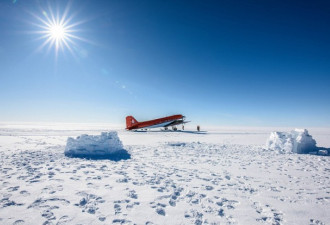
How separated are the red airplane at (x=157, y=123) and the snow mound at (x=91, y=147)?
2942cm

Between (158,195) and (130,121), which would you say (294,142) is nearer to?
(158,195)

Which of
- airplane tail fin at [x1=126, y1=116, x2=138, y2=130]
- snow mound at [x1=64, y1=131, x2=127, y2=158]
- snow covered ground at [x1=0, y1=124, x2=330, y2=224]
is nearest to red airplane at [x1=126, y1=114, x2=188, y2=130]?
airplane tail fin at [x1=126, y1=116, x2=138, y2=130]

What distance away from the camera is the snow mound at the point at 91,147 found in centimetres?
1029

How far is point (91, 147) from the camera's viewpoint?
410 inches

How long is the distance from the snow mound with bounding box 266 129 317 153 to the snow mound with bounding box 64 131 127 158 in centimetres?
1261

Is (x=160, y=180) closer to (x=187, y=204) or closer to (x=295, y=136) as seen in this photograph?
(x=187, y=204)

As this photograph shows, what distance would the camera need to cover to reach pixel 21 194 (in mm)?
4539

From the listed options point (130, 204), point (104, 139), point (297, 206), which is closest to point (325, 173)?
point (297, 206)

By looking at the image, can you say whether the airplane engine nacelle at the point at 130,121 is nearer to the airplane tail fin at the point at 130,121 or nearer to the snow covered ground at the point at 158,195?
the airplane tail fin at the point at 130,121

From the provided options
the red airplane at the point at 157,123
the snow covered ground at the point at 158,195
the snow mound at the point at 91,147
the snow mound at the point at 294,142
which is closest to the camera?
the snow covered ground at the point at 158,195

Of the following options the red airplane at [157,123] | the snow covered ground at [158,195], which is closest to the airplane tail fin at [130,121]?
the red airplane at [157,123]

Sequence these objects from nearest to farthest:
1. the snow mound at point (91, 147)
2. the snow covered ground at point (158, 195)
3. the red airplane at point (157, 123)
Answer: the snow covered ground at point (158, 195) < the snow mound at point (91, 147) < the red airplane at point (157, 123)

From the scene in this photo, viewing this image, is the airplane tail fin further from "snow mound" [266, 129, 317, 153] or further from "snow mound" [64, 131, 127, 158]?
"snow mound" [266, 129, 317, 153]

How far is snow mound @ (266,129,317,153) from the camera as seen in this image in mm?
12438
